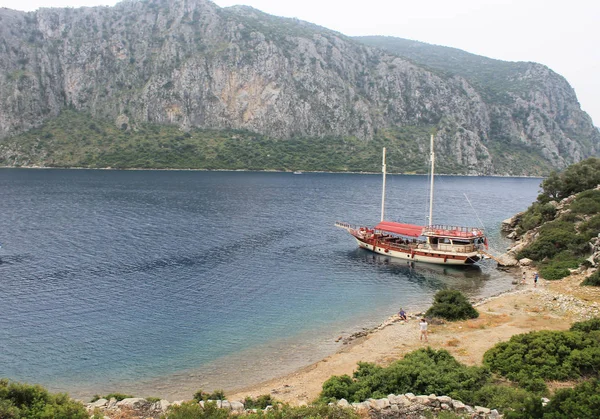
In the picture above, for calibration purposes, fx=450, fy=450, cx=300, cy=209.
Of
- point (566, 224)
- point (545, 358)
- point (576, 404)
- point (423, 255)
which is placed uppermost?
point (566, 224)

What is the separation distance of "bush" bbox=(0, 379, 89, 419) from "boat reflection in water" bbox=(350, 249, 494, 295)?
43.1 meters

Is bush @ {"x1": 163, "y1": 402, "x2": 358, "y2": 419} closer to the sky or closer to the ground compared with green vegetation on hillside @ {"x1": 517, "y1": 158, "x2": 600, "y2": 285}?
closer to the ground

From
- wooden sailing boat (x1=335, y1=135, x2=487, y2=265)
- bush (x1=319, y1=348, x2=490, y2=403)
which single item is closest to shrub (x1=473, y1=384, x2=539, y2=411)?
bush (x1=319, y1=348, x2=490, y2=403)

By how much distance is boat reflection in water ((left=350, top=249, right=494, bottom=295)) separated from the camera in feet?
181

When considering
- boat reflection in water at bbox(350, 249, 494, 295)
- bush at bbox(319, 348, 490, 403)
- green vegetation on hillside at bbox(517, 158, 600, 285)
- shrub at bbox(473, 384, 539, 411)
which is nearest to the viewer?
shrub at bbox(473, 384, 539, 411)

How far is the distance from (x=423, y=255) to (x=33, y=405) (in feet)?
187

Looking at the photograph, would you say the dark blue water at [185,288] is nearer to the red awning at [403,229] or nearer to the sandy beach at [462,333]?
the sandy beach at [462,333]

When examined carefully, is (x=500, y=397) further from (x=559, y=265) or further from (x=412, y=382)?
(x=559, y=265)

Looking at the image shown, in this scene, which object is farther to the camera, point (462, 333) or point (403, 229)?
point (403, 229)

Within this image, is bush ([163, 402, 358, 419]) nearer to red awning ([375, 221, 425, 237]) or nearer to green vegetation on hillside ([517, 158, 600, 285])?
green vegetation on hillside ([517, 158, 600, 285])

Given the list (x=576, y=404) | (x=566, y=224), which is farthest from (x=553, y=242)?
(x=576, y=404)

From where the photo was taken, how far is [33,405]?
18688mm

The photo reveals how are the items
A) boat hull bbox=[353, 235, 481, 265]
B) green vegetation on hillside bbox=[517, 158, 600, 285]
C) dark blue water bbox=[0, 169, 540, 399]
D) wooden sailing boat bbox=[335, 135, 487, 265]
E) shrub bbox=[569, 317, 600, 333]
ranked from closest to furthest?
shrub bbox=[569, 317, 600, 333] < dark blue water bbox=[0, 169, 540, 399] < green vegetation on hillside bbox=[517, 158, 600, 285] < boat hull bbox=[353, 235, 481, 265] < wooden sailing boat bbox=[335, 135, 487, 265]

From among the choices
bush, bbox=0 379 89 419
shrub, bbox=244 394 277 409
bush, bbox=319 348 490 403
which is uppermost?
bush, bbox=0 379 89 419
